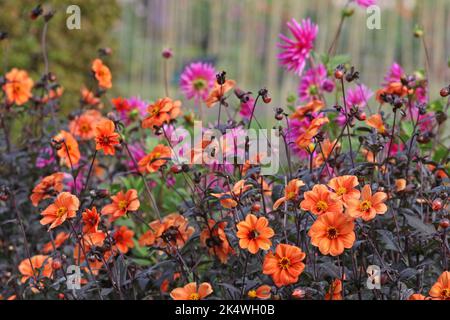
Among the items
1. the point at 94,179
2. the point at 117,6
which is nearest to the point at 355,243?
the point at 94,179

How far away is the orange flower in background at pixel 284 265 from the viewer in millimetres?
1073

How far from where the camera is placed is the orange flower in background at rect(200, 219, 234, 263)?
127cm

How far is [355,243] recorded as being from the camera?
1.09 meters

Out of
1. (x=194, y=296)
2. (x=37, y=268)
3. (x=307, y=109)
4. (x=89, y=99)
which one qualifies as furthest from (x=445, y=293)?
(x=89, y=99)

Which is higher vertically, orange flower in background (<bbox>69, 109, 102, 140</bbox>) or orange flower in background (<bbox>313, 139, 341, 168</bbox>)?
orange flower in background (<bbox>69, 109, 102, 140</bbox>)

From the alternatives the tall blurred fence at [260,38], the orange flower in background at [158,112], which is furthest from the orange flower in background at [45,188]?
the tall blurred fence at [260,38]

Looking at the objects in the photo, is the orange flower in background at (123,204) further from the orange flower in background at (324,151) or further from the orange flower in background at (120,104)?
the orange flower in background at (120,104)

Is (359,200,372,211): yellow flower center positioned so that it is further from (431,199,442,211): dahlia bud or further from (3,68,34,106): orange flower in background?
(3,68,34,106): orange flower in background

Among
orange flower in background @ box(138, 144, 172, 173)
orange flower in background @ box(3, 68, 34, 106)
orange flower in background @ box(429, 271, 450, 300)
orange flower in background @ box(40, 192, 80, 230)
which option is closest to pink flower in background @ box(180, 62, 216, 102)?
orange flower in background @ box(3, 68, 34, 106)

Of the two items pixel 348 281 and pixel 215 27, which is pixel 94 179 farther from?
pixel 215 27

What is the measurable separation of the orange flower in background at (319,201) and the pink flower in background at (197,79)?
84 cm

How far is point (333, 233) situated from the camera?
41.1 inches

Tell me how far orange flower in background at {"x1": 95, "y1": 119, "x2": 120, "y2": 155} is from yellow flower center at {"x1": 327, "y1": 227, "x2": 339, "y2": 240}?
40cm

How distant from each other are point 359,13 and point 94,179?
14.3 ft
